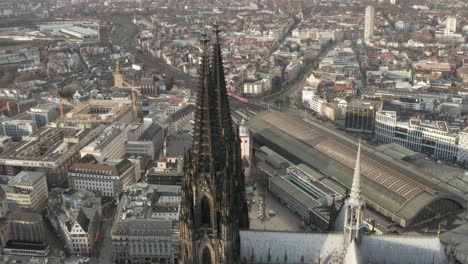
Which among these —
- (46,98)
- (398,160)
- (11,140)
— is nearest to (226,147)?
(398,160)

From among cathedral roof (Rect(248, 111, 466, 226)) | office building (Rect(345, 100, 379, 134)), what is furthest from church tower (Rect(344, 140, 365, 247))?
office building (Rect(345, 100, 379, 134))

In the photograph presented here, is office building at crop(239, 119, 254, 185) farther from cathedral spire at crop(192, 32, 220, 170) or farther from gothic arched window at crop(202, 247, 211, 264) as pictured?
cathedral spire at crop(192, 32, 220, 170)

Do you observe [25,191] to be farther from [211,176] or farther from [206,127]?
[206,127]

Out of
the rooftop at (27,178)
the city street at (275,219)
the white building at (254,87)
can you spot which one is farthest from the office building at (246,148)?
the white building at (254,87)

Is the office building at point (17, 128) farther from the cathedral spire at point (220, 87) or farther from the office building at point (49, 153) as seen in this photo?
the cathedral spire at point (220, 87)

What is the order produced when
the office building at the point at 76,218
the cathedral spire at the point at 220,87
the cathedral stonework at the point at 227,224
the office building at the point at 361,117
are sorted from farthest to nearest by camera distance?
the office building at the point at 361,117 < the office building at the point at 76,218 < the cathedral stonework at the point at 227,224 < the cathedral spire at the point at 220,87
